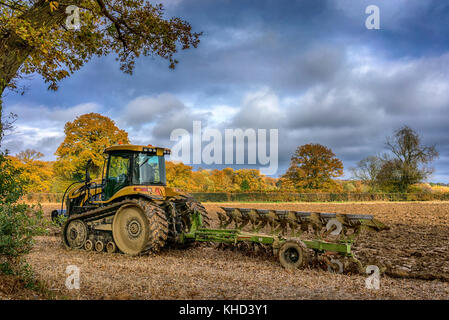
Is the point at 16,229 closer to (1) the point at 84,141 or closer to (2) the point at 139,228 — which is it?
(2) the point at 139,228

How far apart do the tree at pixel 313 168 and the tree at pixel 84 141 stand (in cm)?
2343

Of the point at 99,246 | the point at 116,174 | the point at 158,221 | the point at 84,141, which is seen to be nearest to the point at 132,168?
the point at 116,174

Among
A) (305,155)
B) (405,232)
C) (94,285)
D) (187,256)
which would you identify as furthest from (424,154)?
(94,285)

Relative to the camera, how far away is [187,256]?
9219 mm

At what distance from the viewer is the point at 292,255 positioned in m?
7.58

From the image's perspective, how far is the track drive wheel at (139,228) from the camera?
882cm

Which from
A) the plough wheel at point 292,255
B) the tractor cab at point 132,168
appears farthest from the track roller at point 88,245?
the plough wheel at point 292,255

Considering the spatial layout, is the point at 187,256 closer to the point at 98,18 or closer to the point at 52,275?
the point at 52,275

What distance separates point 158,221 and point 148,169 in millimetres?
1758

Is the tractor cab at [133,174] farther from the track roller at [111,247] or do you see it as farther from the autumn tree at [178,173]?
the autumn tree at [178,173]

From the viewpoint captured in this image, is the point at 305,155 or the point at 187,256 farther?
the point at 305,155

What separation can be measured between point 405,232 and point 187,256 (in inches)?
338

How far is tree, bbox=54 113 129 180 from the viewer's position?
33.2 meters

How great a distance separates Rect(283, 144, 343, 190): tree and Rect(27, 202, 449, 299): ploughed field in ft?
120
